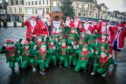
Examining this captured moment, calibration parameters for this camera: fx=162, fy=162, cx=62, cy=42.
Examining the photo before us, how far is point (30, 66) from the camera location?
5219 millimetres

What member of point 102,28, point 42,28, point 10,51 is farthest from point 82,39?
point 10,51

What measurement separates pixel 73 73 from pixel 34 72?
3.77 ft

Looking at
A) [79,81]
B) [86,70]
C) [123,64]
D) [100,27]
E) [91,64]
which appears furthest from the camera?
[100,27]

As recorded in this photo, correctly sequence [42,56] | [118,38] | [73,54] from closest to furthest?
[42,56] < [73,54] < [118,38]

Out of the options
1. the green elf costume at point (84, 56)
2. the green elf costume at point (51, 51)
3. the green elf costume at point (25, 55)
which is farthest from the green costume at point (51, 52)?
the green elf costume at point (84, 56)

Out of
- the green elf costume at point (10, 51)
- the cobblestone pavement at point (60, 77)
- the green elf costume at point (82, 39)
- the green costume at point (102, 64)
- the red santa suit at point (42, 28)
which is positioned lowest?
the cobblestone pavement at point (60, 77)

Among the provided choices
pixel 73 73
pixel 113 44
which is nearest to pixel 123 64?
pixel 113 44

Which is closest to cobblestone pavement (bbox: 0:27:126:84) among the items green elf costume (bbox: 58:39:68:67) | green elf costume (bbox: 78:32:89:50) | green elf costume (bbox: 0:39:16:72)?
green elf costume (bbox: 58:39:68:67)

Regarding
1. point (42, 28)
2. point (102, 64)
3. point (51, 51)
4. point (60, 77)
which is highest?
point (42, 28)

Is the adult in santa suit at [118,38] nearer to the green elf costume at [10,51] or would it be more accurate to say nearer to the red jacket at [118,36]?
the red jacket at [118,36]

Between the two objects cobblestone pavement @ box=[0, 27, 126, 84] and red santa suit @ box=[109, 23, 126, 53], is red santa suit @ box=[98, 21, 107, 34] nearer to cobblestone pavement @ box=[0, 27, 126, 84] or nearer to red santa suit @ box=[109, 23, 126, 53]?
red santa suit @ box=[109, 23, 126, 53]

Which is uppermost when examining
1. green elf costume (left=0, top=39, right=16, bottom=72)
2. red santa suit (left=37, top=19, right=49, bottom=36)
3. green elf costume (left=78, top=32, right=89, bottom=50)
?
red santa suit (left=37, top=19, right=49, bottom=36)

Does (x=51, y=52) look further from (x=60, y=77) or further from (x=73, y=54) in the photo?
(x=60, y=77)

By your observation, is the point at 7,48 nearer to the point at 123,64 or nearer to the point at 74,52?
the point at 74,52
